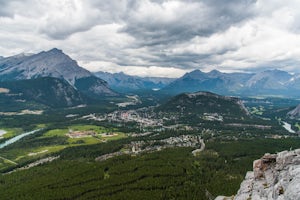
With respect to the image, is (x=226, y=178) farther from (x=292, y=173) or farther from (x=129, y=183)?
(x=292, y=173)

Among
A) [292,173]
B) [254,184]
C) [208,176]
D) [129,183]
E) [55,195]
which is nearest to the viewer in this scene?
[292,173]

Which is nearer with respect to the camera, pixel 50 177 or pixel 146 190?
pixel 146 190

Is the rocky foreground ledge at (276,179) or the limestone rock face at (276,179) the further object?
the limestone rock face at (276,179)

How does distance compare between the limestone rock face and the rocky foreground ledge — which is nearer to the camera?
the rocky foreground ledge

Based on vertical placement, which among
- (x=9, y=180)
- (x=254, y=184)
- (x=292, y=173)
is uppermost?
(x=292, y=173)

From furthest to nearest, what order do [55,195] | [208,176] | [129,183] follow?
[208,176] → [129,183] → [55,195]

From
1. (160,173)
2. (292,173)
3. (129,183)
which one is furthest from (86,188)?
(292,173)
